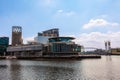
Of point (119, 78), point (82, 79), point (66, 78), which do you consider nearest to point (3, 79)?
point (66, 78)

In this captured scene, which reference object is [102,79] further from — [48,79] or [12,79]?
[12,79]

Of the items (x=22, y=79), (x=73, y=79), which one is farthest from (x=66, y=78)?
(x=22, y=79)

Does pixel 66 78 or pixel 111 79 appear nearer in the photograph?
pixel 111 79

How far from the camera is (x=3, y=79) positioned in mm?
61375

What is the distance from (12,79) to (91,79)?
22340 mm

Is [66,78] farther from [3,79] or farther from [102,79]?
[3,79]

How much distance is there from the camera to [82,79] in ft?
196

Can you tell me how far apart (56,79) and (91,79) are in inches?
386

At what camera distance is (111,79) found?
191 ft

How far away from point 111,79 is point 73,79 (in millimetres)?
10454

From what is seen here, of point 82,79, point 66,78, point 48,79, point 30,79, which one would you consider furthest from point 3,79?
point 82,79

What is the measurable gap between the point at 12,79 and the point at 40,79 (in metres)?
7.96

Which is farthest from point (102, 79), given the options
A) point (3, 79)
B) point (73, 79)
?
point (3, 79)

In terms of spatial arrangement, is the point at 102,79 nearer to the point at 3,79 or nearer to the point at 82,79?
the point at 82,79
